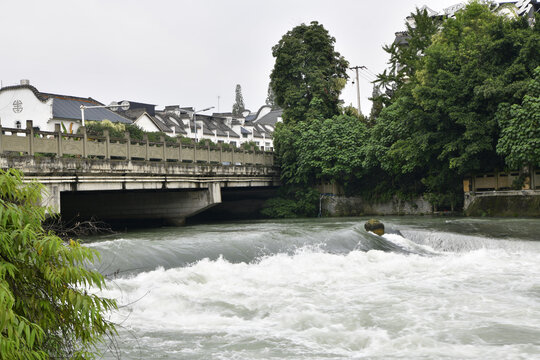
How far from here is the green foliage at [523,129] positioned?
28.2m

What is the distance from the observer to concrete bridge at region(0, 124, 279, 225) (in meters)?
24.2

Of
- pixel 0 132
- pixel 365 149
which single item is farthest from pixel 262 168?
pixel 0 132

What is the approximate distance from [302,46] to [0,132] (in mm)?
27662

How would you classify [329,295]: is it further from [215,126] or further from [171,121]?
[215,126]

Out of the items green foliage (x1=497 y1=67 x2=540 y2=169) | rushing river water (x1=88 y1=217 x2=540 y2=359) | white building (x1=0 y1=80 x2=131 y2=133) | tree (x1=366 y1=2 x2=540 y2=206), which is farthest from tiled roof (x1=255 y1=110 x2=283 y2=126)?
rushing river water (x1=88 y1=217 x2=540 y2=359)

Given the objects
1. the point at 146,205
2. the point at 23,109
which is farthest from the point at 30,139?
the point at 23,109

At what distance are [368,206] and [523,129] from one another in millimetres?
14630

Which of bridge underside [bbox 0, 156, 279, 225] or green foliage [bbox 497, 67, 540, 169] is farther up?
green foliage [bbox 497, 67, 540, 169]

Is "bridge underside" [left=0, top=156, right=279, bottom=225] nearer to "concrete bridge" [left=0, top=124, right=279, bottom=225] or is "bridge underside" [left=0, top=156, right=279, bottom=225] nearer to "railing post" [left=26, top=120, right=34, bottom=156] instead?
"concrete bridge" [left=0, top=124, right=279, bottom=225]

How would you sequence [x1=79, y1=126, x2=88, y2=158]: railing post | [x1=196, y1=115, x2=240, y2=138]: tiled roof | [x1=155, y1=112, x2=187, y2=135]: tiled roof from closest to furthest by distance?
[x1=79, y1=126, x2=88, y2=158]: railing post → [x1=155, y1=112, x2=187, y2=135]: tiled roof → [x1=196, y1=115, x2=240, y2=138]: tiled roof

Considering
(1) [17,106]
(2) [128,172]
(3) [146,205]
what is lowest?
(3) [146,205]

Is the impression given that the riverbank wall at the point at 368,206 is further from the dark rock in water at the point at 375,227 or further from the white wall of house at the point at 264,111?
the white wall of house at the point at 264,111

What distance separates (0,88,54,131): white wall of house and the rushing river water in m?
48.7

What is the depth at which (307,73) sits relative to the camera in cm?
4531
